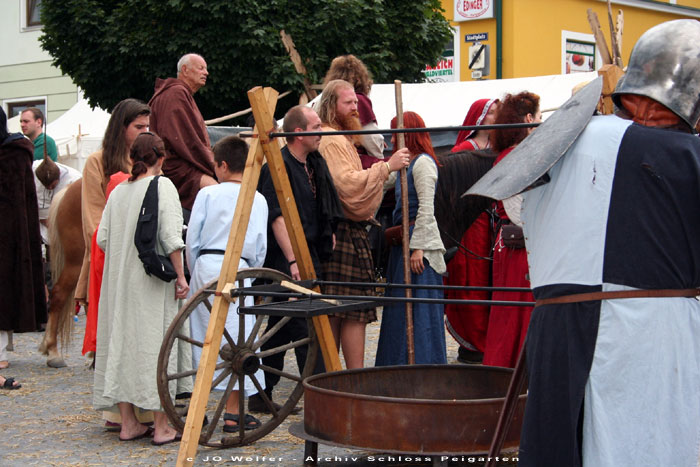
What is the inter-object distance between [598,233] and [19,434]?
152 inches

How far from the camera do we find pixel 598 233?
2.77 meters

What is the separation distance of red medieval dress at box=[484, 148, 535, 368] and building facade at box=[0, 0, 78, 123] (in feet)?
64.1

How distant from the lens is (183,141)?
22.8 feet

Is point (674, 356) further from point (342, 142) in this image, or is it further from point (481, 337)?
point (481, 337)

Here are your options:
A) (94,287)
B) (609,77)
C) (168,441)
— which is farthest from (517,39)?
(609,77)

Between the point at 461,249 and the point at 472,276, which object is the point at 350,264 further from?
the point at 472,276

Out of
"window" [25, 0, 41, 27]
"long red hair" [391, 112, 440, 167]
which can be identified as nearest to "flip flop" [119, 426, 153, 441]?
"long red hair" [391, 112, 440, 167]

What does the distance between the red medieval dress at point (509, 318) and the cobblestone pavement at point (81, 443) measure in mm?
1225

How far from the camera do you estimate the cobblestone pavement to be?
189 inches

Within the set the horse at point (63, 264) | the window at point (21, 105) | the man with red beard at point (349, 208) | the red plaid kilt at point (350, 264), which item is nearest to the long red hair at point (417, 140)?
the man with red beard at point (349, 208)

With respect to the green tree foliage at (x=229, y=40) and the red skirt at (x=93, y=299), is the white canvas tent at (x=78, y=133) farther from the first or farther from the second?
the red skirt at (x=93, y=299)

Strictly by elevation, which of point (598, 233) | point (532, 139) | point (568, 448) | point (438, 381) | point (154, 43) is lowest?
point (438, 381)

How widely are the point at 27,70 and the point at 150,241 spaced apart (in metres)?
21.2

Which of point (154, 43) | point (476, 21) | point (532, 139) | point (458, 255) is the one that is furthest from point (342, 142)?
point (476, 21)
